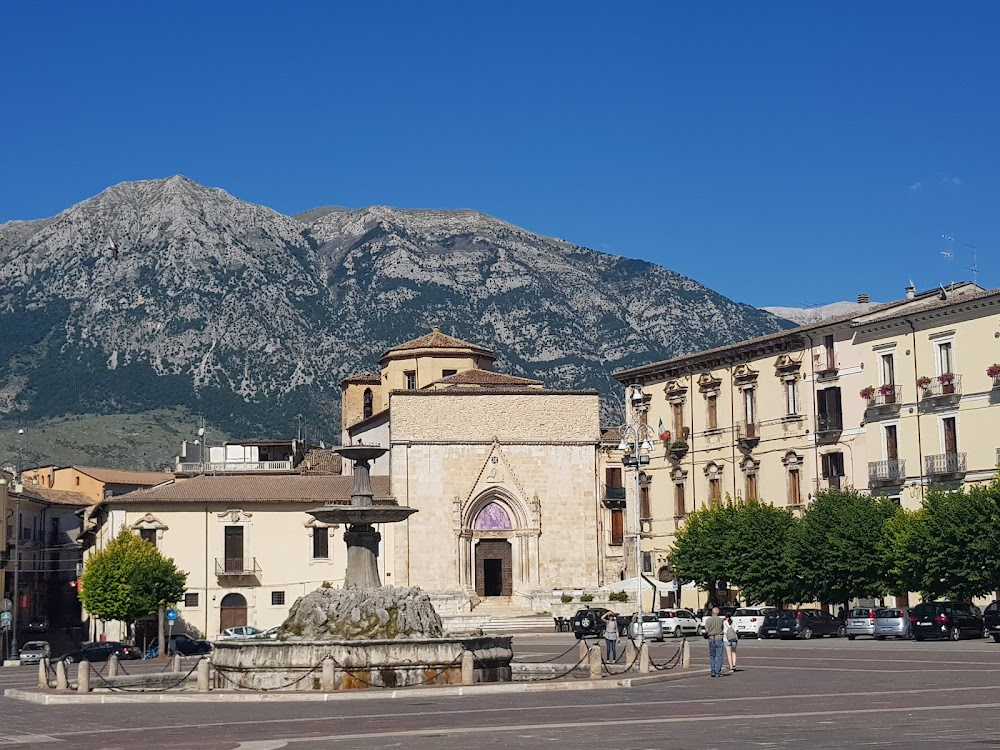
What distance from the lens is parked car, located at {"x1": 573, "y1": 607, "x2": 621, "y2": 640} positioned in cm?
6206

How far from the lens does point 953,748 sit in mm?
16781

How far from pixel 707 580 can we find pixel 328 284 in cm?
13493

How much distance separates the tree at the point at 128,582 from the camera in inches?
2645

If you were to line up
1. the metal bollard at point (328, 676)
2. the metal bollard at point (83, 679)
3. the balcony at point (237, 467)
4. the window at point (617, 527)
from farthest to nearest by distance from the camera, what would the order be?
1. the balcony at point (237, 467)
2. the window at point (617, 527)
3. the metal bollard at point (83, 679)
4. the metal bollard at point (328, 676)

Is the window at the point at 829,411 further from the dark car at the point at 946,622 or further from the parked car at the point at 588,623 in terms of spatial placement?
the dark car at the point at 946,622

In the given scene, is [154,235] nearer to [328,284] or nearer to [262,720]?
[328,284]

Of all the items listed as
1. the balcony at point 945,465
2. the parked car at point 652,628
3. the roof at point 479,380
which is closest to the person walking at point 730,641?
the parked car at point 652,628

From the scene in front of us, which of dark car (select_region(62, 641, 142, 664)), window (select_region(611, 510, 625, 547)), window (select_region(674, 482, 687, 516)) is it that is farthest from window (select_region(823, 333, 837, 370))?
dark car (select_region(62, 641, 142, 664))

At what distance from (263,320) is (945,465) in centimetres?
13171

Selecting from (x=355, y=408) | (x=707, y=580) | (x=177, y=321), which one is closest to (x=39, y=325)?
(x=177, y=321)

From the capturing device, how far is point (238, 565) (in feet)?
238

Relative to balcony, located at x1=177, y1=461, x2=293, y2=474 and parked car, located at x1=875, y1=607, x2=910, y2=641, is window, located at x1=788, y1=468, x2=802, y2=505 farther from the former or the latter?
balcony, located at x1=177, y1=461, x2=293, y2=474

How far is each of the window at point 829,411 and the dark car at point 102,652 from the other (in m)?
30.2

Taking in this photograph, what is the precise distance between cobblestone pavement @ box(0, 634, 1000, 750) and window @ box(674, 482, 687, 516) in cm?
3845
